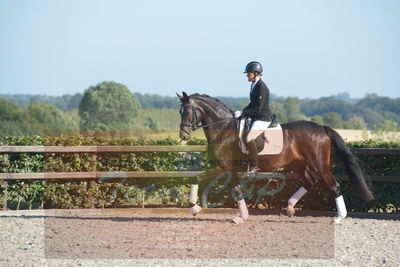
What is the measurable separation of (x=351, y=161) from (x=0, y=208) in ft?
23.4

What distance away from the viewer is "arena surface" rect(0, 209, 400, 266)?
708 cm

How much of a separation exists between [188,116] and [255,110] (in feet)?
3.85

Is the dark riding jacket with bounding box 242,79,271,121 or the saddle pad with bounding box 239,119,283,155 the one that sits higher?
the dark riding jacket with bounding box 242,79,271,121

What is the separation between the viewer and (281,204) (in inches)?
454

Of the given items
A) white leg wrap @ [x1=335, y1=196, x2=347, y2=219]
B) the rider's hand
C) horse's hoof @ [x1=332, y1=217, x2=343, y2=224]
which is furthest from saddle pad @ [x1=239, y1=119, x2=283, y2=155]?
horse's hoof @ [x1=332, y1=217, x2=343, y2=224]

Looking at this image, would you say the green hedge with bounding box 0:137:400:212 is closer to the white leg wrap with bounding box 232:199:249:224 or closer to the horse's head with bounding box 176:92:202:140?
the white leg wrap with bounding box 232:199:249:224

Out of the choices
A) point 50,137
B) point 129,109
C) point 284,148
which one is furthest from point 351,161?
point 129,109

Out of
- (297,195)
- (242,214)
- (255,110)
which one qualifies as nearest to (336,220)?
(297,195)

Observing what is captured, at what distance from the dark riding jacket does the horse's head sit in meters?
0.85

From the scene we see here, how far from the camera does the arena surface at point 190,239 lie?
7078 millimetres

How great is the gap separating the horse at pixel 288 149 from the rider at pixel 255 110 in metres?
0.22

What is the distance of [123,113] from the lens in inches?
2643

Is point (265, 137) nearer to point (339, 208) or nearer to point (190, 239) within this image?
point (339, 208)

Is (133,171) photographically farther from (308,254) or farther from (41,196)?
(308,254)
